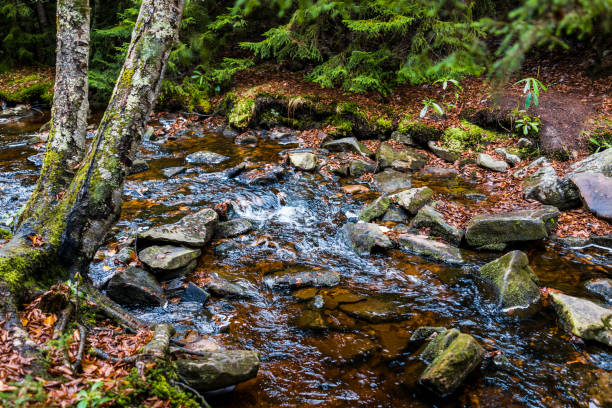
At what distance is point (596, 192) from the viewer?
6664 millimetres

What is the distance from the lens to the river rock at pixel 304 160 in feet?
30.1

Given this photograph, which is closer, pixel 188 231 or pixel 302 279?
pixel 302 279

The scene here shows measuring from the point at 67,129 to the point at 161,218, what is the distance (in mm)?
2806

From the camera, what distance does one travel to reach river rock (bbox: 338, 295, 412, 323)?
4535 millimetres

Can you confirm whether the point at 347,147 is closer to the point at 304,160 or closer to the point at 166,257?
the point at 304,160

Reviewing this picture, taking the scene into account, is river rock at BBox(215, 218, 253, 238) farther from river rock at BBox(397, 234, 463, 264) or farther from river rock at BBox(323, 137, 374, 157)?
river rock at BBox(323, 137, 374, 157)

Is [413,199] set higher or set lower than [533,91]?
lower

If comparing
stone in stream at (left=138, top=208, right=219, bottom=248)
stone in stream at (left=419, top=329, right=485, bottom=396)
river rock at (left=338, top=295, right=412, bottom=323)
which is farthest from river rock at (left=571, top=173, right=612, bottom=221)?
stone in stream at (left=138, top=208, right=219, bottom=248)

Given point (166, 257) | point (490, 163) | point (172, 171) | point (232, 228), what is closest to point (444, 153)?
point (490, 163)

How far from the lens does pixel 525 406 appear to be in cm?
332

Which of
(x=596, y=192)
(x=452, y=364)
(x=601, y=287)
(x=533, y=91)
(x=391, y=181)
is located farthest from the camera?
(x=533, y=91)

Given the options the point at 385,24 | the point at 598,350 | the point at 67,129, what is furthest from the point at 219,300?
the point at 385,24

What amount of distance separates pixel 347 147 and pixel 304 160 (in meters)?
1.70

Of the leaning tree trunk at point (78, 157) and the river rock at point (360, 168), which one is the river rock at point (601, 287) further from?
the leaning tree trunk at point (78, 157)
